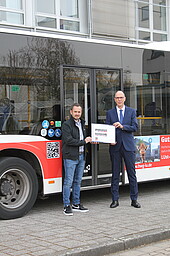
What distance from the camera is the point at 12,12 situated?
50.2 feet

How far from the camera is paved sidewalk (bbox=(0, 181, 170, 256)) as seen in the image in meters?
5.78

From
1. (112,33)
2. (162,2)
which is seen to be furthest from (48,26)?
(162,2)

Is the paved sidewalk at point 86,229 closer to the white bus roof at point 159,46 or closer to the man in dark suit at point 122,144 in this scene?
the man in dark suit at point 122,144

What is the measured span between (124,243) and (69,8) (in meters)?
Answer: 12.3

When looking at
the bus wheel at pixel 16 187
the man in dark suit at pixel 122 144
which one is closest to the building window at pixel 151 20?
the man in dark suit at pixel 122 144

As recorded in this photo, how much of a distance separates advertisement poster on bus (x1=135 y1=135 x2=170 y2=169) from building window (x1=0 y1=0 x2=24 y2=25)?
24.2 feet

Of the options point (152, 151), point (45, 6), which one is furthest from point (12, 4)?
point (152, 151)

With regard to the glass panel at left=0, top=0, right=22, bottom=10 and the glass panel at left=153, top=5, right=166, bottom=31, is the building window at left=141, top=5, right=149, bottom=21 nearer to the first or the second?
the glass panel at left=153, top=5, right=166, bottom=31

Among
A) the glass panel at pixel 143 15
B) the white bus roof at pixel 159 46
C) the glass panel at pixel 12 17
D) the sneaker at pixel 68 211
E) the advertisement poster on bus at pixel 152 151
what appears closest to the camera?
the sneaker at pixel 68 211

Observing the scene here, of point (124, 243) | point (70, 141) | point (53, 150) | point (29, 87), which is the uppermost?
point (29, 87)

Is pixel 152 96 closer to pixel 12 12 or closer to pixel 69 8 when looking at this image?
pixel 12 12

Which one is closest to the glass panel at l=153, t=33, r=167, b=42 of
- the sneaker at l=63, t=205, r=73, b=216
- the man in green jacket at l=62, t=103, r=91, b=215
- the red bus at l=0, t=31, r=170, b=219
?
the red bus at l=0, t=31, r=170, b=219

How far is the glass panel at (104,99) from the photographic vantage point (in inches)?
351

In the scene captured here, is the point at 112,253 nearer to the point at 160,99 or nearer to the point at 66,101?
the point at 66,101
